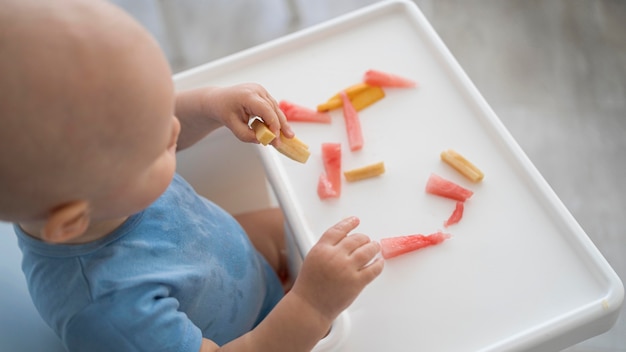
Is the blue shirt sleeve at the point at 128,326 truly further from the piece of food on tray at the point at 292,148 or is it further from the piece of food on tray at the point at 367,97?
the piece of food on tray at the point at 367,97

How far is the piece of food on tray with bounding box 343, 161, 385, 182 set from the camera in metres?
0.63

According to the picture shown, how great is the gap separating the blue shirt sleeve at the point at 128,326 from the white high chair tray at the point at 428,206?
0.14 m

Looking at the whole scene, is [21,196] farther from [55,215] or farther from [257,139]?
[257,139]

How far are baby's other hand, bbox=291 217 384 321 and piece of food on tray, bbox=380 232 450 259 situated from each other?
1.3 inches

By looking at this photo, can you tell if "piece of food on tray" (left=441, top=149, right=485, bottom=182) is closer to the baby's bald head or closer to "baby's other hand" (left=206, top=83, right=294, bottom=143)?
"baby's other hand" (left=206, top=83, right=294, bottom=143)

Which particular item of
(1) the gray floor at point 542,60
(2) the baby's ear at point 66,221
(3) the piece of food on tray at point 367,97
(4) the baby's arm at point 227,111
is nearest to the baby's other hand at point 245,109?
(4) the baby's arm at point 227,111

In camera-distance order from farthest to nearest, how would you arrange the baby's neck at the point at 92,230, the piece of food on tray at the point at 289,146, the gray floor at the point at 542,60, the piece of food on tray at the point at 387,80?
the gray floor at the point at 542,60, the piece of food on tray at the point at 387,80, the piece of food on tray at the point at 289,146, the baby's neck at the point at 92,230

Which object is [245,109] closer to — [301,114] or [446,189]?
[301,114]

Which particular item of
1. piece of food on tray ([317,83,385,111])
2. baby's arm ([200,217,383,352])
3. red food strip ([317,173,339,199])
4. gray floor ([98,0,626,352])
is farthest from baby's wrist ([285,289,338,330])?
gray floor ([98,0,626,352])

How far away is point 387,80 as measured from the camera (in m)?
0.70

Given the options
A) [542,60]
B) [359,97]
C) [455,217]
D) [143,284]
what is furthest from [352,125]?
[542,60]

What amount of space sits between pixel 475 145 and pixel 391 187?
9 cm

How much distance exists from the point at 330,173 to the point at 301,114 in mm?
82

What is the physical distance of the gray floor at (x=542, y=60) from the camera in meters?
1.11
